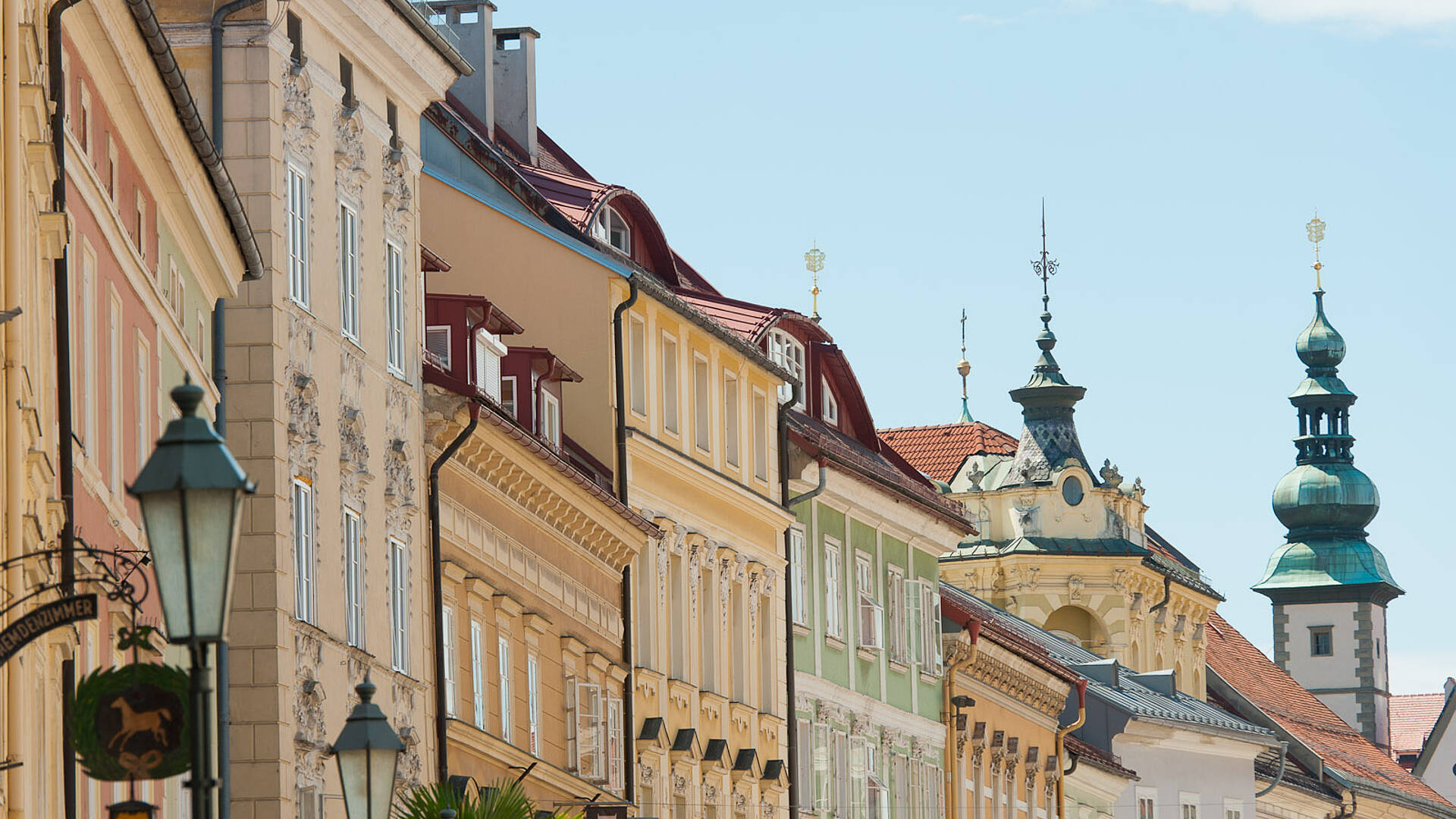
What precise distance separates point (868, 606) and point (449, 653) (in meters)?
17.6

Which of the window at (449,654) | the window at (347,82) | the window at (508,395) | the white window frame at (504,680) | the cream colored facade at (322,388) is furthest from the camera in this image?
the window at (508,395)

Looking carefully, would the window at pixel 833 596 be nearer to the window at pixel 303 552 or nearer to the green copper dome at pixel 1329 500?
the window at pixel 303 552

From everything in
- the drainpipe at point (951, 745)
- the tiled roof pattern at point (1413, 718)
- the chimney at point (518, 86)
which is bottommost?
the drainpipe at point (951, 745)

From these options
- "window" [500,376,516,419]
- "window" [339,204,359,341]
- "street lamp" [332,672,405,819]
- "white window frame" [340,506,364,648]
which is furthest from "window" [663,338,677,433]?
"street lamp" [332,672,405,819]

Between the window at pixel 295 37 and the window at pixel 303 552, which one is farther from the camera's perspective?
the window at pixel 295 37

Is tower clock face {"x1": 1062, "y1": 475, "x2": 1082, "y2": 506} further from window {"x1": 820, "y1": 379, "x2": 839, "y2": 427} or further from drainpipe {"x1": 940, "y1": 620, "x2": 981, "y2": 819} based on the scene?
window {"x1": 820, "y1": 379, "x2": 839, "y2": 427}

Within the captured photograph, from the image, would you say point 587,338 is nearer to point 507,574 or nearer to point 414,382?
point 507,574

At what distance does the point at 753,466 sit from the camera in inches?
1671

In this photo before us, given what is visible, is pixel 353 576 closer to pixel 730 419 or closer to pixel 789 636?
pixel 730 419

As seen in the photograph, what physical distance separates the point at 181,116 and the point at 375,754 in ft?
19.5

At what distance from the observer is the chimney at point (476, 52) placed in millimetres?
40156

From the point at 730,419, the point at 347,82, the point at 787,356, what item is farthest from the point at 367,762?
the point at 787,356

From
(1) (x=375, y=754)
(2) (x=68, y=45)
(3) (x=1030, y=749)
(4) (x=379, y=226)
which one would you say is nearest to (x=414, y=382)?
(4) (x=379, y=226)

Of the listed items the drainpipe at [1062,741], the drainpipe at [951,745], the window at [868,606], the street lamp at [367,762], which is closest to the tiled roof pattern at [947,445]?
the drainpipe at [1062,741]
